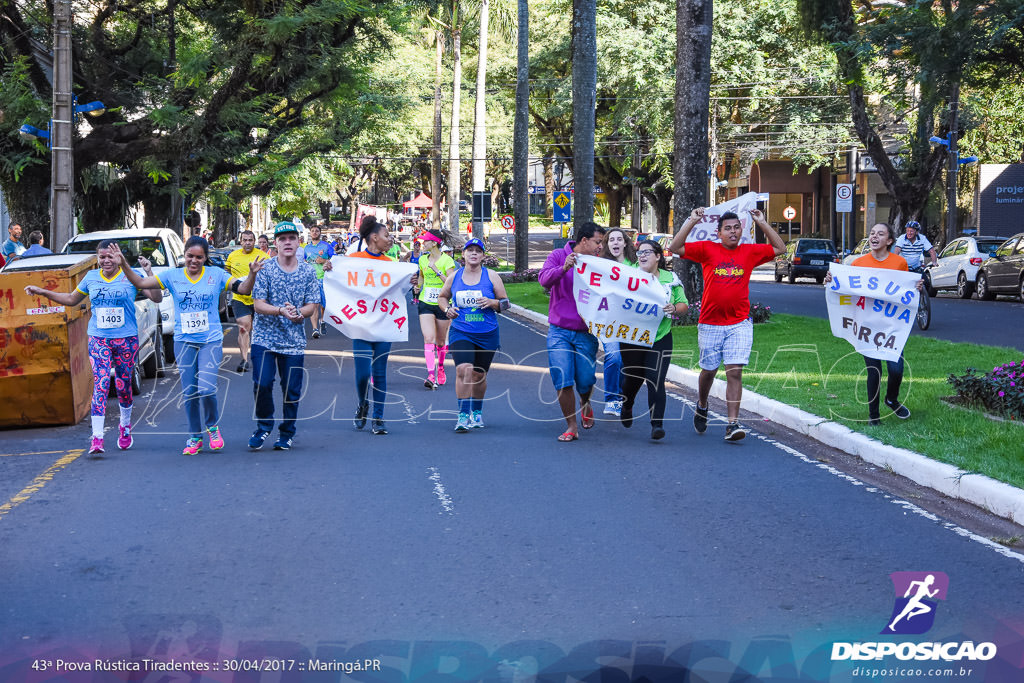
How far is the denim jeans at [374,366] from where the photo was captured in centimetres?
1120

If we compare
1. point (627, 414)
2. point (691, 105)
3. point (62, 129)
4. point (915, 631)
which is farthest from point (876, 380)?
point (62, 129)

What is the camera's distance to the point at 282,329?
1029 centimetres

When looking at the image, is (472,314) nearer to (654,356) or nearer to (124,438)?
(654,356)

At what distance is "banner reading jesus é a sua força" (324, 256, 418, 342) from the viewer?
1131cm

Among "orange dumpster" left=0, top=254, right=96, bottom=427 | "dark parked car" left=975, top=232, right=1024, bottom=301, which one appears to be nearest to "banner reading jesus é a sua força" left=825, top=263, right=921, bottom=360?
"orange dumpster" left=0, top=254, right=96, bottom=427

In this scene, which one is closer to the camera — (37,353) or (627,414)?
(627,414)

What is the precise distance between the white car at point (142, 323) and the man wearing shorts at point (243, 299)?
3.50 ft

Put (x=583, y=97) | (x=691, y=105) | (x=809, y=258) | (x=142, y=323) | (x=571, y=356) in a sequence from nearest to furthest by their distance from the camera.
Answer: (x=571, y=356) < (x=142, y=323) < (x=691, y=105) < (x=583, y=97) < (x=809, y=258)

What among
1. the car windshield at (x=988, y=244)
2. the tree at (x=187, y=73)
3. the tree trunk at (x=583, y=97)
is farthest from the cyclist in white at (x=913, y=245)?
the car windshield at (x=988, y=244)

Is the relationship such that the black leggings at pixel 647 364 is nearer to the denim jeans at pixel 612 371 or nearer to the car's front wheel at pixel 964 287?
the denim jeans at pixel 612 371

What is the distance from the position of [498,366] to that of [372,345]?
582cm

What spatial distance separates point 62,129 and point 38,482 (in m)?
12.7

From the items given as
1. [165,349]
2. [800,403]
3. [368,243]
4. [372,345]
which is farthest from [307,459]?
[165,349]

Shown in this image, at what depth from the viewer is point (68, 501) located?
8289 mm
